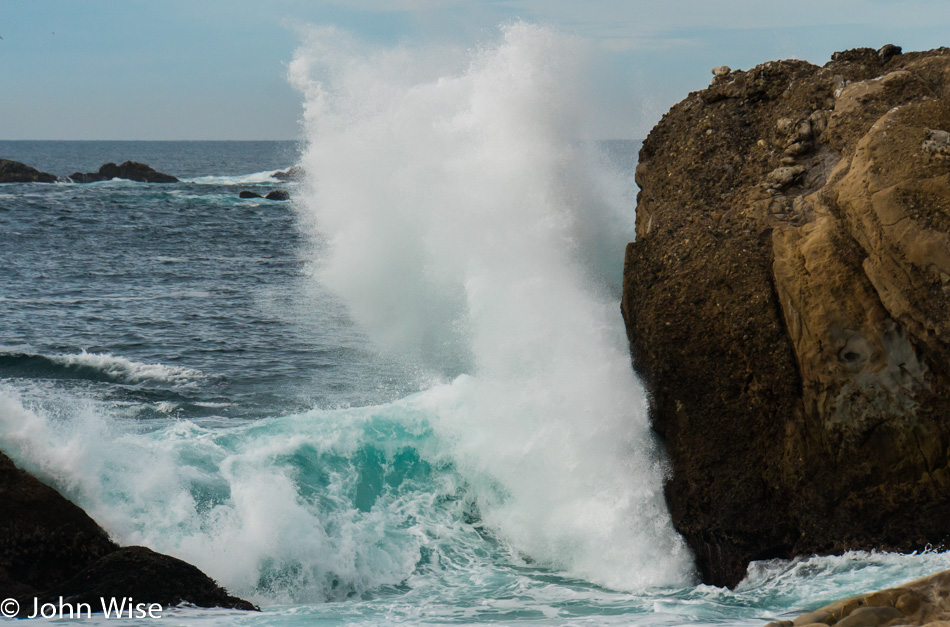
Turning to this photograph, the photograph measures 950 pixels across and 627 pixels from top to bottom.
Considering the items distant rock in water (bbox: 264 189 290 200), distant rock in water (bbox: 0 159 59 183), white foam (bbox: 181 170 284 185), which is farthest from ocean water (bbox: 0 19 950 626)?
white foam (bbox: 181 170 284 185)

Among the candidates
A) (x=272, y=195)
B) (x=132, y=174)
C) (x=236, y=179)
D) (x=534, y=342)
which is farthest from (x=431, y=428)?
(x=236, y=179)

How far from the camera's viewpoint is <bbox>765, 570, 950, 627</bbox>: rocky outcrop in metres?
4.65

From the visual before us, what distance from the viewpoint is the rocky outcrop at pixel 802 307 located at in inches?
240

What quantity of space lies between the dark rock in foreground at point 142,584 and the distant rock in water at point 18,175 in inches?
2147

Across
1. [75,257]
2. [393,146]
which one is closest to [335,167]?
[393,146]

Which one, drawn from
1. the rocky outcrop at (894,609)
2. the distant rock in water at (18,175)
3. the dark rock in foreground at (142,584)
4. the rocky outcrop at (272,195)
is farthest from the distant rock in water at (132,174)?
the rocky outcrop at (894,609)

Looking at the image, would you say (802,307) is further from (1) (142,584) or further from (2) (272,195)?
(2) (272,195)

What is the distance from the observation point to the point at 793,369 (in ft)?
21.2

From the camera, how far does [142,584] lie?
5832 millimetres

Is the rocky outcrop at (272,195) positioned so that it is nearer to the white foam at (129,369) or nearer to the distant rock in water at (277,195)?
the distant rock in water at (277,195)

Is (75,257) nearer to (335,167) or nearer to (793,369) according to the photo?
(335,167)

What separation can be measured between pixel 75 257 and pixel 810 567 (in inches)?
911

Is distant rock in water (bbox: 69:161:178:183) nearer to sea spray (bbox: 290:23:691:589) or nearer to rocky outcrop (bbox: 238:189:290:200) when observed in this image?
rocky outcrop (bbox: 238:189:290:200)

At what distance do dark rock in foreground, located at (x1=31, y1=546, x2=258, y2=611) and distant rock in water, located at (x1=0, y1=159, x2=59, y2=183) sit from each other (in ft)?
179
